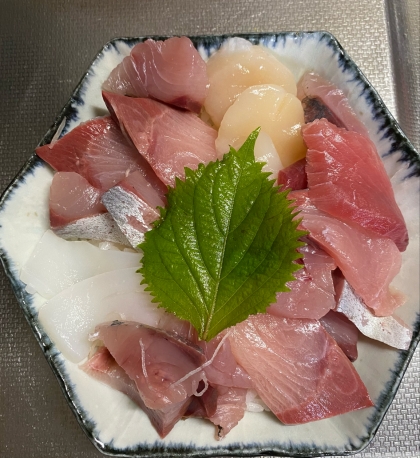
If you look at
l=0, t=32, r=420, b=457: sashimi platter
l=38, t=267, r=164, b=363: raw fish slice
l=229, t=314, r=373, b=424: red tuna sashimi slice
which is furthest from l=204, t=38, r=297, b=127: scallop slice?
l=229, t=314, r=373, b=424: red tuna sashimi slice

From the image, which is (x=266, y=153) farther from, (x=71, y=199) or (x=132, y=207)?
(x=71, y=199)

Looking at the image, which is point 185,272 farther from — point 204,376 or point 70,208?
point 70,208

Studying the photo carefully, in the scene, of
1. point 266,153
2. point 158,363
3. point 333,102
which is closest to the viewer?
point 158,363

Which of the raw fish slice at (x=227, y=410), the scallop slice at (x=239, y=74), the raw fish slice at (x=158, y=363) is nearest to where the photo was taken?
the raw fish slice at (x=158, y=363)

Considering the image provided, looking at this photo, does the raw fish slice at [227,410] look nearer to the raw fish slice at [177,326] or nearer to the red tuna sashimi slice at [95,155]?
the raw fish slice at [177,326]

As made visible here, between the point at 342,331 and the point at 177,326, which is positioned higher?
the point at 342,331

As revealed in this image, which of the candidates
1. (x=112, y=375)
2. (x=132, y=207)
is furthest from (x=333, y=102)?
(x=112, y=375)

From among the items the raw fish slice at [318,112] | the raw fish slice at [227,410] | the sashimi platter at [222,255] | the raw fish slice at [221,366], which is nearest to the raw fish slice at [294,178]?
the sashimi platter at [222,255]
